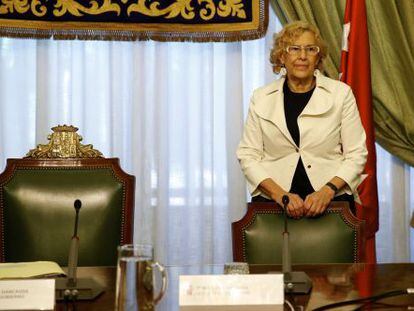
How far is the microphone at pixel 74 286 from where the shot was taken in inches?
75.5

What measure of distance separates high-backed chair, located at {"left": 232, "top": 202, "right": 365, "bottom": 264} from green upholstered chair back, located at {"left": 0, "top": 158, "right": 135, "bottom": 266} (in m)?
0.43

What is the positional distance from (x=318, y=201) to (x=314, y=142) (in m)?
0.57

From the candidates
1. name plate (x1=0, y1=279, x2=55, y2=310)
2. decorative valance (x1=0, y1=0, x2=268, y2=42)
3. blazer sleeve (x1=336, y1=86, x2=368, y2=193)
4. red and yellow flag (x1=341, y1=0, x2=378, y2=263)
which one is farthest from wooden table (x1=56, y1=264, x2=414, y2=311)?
decorative valance (x1=0, y1=0, x2=268, y2=42)

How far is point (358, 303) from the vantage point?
6.11 feet

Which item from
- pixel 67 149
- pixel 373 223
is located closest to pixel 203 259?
pixel 373 223

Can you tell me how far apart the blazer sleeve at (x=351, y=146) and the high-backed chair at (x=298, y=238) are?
629mm

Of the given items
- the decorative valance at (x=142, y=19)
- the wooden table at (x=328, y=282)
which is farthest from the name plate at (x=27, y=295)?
the decorative valance at (x=142, y=19)

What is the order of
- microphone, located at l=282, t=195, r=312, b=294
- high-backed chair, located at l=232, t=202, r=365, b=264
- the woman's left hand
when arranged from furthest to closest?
the woman's left hand → high-backed chair, located at l=232, t=202, r=365, b=264 → microphone, located at l=282, t=195, r=312, b=294

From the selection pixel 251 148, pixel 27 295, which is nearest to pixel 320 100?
pixel 251 148

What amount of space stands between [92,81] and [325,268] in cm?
271

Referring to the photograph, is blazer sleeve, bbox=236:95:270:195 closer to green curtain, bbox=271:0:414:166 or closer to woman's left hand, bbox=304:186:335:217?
woman's left hand, bbox=304:186:335:217

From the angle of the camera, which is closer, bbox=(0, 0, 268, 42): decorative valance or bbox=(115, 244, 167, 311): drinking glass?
bbox=(115, 244, 167, 311): drinking glass

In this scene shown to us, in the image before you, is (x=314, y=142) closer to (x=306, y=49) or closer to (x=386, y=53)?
(x=306, y=49)

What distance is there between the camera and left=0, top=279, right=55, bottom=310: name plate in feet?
5.51
